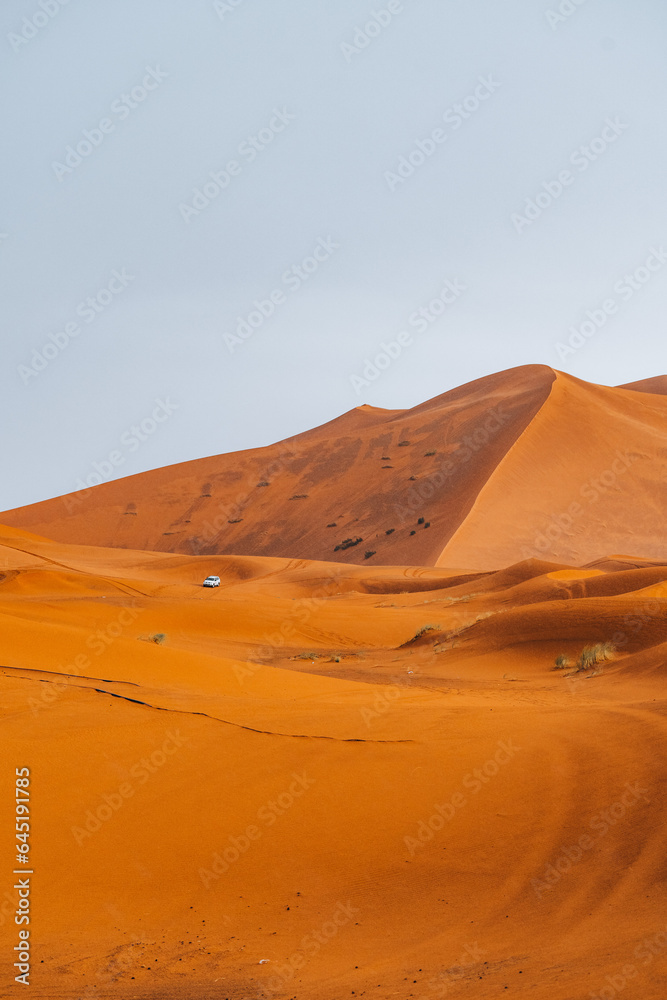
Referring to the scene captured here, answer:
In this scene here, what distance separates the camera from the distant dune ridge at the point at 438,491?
4344 centimetres

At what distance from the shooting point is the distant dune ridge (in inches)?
1710

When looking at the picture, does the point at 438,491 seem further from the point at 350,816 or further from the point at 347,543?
the point at 350,816

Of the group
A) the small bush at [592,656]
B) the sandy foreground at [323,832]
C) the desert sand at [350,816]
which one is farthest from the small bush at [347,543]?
the sandy foreground at [323,832]

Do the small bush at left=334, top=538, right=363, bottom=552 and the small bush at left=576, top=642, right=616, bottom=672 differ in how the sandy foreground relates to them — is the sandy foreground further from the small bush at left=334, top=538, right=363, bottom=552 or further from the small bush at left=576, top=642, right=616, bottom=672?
the small bush at left=334, top=538, right=363, bottom=552

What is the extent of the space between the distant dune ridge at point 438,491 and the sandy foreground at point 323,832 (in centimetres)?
3095

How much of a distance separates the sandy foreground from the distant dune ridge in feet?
102

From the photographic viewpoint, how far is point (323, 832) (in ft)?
18.1

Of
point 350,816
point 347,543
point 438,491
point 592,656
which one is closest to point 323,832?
point 350,816

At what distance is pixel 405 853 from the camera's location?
209 inches

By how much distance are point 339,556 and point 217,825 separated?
43262 millimetres

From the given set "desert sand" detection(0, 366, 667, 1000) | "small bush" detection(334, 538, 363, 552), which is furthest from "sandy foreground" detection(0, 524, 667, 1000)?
"small bush" detection(334, 538, 363, 552)

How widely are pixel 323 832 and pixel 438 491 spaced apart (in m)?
44.9

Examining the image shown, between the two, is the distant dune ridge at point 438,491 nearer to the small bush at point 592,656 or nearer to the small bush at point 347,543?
the small bush at point 347,543

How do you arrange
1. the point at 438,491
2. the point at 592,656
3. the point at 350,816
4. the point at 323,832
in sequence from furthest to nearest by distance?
the point at 438,491 → the point at 592,656 → the point at 350,816 → the point at 323,832
